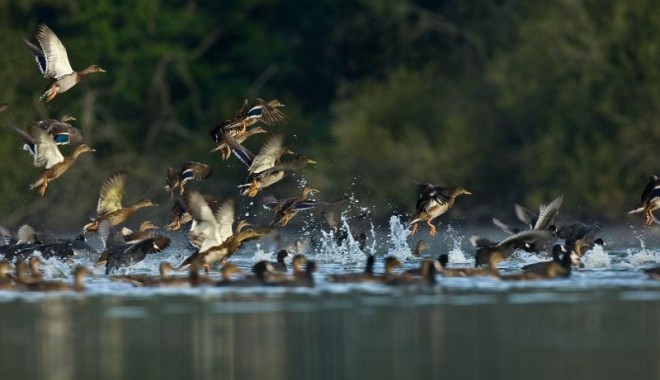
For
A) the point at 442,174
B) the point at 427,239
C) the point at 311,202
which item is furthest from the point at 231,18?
the point at 311,202

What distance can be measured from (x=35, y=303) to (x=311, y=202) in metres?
6.02

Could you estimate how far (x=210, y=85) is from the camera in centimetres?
4334

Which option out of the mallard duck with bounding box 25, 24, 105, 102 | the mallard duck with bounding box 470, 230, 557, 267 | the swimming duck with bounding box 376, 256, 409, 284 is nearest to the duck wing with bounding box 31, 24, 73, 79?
the mallard duck with bounding box 25, 24, 105, 102

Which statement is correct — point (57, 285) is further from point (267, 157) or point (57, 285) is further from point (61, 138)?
point (267, 157)

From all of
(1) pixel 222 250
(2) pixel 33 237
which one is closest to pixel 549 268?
(1) pixel 222 250

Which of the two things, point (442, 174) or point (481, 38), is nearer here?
point (442, 174)

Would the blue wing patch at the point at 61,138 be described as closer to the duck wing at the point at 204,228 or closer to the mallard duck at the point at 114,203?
the mallard duck at the point at 114,203

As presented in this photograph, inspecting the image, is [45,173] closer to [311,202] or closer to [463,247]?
[311,202]

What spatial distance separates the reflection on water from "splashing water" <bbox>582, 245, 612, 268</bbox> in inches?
116

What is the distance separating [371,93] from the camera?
3941cm

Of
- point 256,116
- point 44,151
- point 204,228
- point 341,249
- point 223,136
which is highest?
point 256,116

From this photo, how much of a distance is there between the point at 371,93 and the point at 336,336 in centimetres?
2261

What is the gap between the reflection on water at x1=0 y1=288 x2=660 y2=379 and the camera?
1525 centimetres

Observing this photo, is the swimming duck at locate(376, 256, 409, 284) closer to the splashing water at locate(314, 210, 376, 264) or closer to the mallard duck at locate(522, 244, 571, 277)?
the mallard duck at locate(522, 244, 571, 277)
